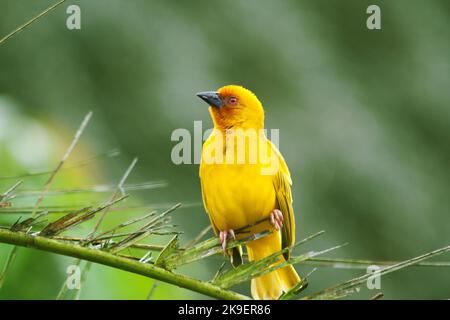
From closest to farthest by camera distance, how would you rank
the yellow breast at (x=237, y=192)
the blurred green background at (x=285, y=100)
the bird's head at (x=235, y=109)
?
the yellow breast at (x=237, y=192)
the bird's head at (x=235, y=109)
the blurred green background at (x=285, y=100)

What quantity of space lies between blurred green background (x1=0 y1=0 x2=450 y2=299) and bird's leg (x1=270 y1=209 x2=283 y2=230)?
8.19 feet

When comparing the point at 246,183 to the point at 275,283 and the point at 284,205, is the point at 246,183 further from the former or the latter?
the point at 275,283

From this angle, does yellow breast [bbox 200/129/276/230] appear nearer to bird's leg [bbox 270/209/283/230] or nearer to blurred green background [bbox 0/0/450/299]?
bird's leg [bbox 270/209/283/230]

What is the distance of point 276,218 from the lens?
3146 mm

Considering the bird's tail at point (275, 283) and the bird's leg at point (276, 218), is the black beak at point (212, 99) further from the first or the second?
the bird's tail at point (275, 283)

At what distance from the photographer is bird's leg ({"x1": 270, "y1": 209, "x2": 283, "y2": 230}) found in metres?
3.12

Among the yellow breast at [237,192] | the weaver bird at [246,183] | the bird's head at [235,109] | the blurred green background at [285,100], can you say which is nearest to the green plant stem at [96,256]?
the weaver bird at [246,183]

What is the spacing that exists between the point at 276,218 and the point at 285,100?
12.5 ft

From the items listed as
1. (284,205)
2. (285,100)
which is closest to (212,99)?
(284,205)

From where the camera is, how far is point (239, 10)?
748 centimetres

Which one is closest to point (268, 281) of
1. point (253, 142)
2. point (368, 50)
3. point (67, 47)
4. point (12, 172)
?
point (253, 142)

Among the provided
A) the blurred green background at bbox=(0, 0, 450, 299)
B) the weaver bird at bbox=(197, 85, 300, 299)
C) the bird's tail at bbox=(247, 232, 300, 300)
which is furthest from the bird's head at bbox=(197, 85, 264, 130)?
the blurred green background at bbox=(0, 0, 450, 299)

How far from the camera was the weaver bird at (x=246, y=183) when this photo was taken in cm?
311

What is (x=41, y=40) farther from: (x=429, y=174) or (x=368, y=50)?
(x=429, y=174)
